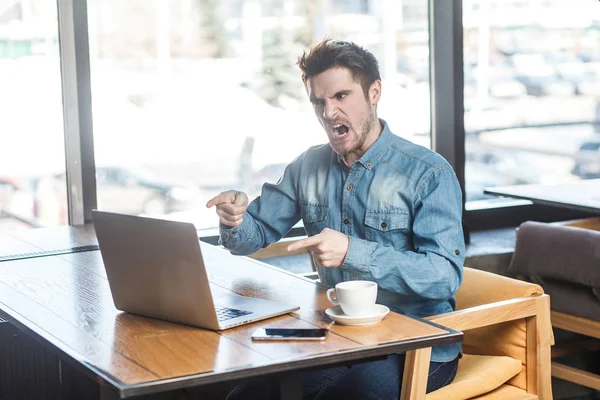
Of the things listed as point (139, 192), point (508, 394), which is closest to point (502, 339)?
point (508, 394)

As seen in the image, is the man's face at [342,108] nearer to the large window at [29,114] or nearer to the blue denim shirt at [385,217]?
the blue denim shirt at [385,217]

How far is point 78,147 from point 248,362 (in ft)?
6.82

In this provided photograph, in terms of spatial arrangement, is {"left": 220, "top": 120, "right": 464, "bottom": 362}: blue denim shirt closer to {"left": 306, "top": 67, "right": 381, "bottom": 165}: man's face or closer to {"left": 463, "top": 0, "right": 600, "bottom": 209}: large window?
{"left": 306, "top": 67, "right": 381, "bottom": 165}: man's face

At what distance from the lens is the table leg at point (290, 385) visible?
184 cm

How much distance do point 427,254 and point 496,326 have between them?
39 cm

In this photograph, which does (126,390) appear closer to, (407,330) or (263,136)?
(407,330)

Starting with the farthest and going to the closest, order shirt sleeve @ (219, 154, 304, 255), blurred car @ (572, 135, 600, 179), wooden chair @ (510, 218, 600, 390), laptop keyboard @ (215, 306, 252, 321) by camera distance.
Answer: blurred car @ (572, 135, 600, 179) → wooden chair @ (510, 218, 600, 390) → shirt sleeve @ (219, 154, 304, 255) → laptop keyboard @ (215, 306, 252, 321)

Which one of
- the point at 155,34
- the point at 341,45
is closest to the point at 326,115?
the point at 341,45

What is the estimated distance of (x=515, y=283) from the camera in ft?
8.11

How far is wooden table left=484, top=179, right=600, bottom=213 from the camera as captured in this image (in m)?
3.38

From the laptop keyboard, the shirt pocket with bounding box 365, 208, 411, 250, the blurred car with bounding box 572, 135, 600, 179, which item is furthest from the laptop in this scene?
the blurred car with bounding box 572, 135, 600, 179

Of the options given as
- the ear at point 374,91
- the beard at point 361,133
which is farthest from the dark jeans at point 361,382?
the ear at point 374,91

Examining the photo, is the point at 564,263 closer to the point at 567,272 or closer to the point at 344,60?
the point at 567,272

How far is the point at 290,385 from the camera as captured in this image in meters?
1.85
